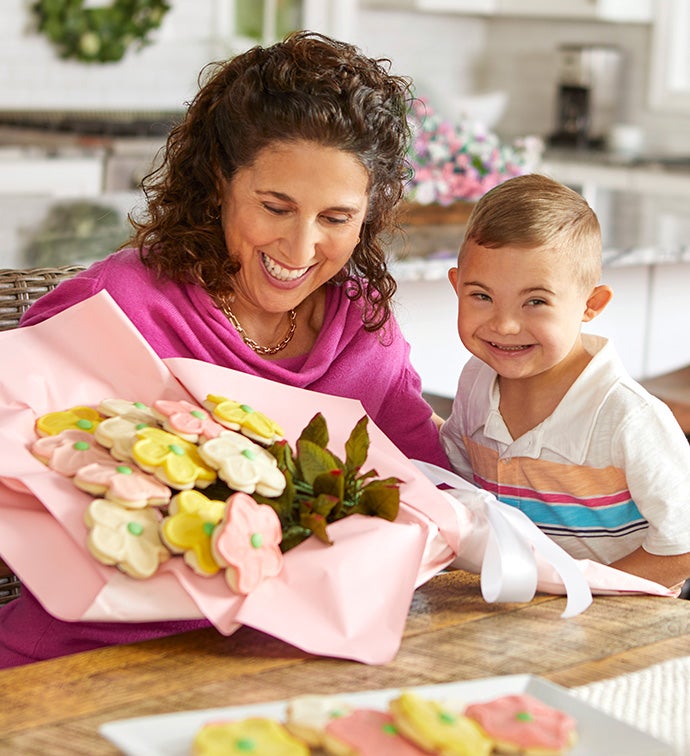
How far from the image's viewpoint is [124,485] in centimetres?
112

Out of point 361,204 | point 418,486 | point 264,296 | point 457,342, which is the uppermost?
point 361,204

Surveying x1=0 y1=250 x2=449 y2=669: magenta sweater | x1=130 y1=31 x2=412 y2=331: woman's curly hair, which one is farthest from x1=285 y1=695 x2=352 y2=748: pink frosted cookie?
x1=130 y1=31 x2=412 y2=331: woman's curly hair

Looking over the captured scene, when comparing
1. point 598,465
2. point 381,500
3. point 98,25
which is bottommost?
point 598,465

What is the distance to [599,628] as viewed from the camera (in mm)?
1216

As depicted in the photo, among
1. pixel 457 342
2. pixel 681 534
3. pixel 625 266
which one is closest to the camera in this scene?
pixel 681 534

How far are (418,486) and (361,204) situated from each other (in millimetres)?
466

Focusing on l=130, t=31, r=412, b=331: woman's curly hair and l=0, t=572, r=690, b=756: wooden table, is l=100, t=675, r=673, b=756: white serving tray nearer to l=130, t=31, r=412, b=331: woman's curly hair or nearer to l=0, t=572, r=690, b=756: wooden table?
l=0, t=572, r=690, b=756: wooden table

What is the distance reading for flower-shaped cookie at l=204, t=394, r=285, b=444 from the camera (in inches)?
48.4

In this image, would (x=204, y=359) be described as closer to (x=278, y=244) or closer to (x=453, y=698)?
(x=278, y=244)

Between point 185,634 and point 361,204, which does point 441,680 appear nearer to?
point 185,634

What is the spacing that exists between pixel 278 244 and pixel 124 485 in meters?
0.55

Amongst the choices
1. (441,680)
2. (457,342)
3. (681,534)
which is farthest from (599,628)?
(457,342)

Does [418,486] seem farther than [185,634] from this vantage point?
Yes

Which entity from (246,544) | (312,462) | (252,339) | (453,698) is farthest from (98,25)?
(453,698)
